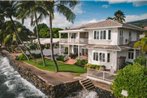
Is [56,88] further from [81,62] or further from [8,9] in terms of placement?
[8,9]

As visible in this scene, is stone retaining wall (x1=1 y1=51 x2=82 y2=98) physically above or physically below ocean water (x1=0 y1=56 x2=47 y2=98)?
above

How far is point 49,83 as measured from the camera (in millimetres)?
20344

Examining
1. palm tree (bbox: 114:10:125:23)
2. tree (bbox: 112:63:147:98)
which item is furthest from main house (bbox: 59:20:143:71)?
palm tree (bbox: 114:10:125:23)

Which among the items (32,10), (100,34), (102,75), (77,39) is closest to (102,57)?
(100,34)

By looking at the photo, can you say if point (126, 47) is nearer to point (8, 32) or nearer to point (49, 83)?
point (49, 83)

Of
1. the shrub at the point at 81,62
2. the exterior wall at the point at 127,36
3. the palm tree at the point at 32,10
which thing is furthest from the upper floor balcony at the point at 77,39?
the palm tree at the point at 32,10

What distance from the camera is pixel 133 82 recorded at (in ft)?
48.5

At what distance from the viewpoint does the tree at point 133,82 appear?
47.2 ft

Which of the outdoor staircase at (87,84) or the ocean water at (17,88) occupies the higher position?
the outdoor staircase at (87,84)

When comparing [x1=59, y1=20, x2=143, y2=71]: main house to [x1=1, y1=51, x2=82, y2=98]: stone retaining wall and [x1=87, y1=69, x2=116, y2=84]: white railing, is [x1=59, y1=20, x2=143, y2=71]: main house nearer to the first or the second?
[x1=87, y1=69, x2=116, y2=84]: white railing

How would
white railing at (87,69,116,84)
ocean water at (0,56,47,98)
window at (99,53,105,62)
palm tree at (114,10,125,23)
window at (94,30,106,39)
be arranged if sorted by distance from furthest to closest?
1. palm tree at (114,10,125,23)
2. window at (94,30,106,39)
3. window at (99,53,105,62)
4. ocean water at (0,56,47,98)
5. white railing at (87,69,116,84)

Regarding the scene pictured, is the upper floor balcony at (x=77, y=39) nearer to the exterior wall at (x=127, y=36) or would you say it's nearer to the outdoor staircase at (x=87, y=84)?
the exterior wall at (x=127, y=36)

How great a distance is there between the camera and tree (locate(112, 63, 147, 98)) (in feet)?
47.2

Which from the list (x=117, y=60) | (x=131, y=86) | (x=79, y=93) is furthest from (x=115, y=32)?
(x=131, y=86)
